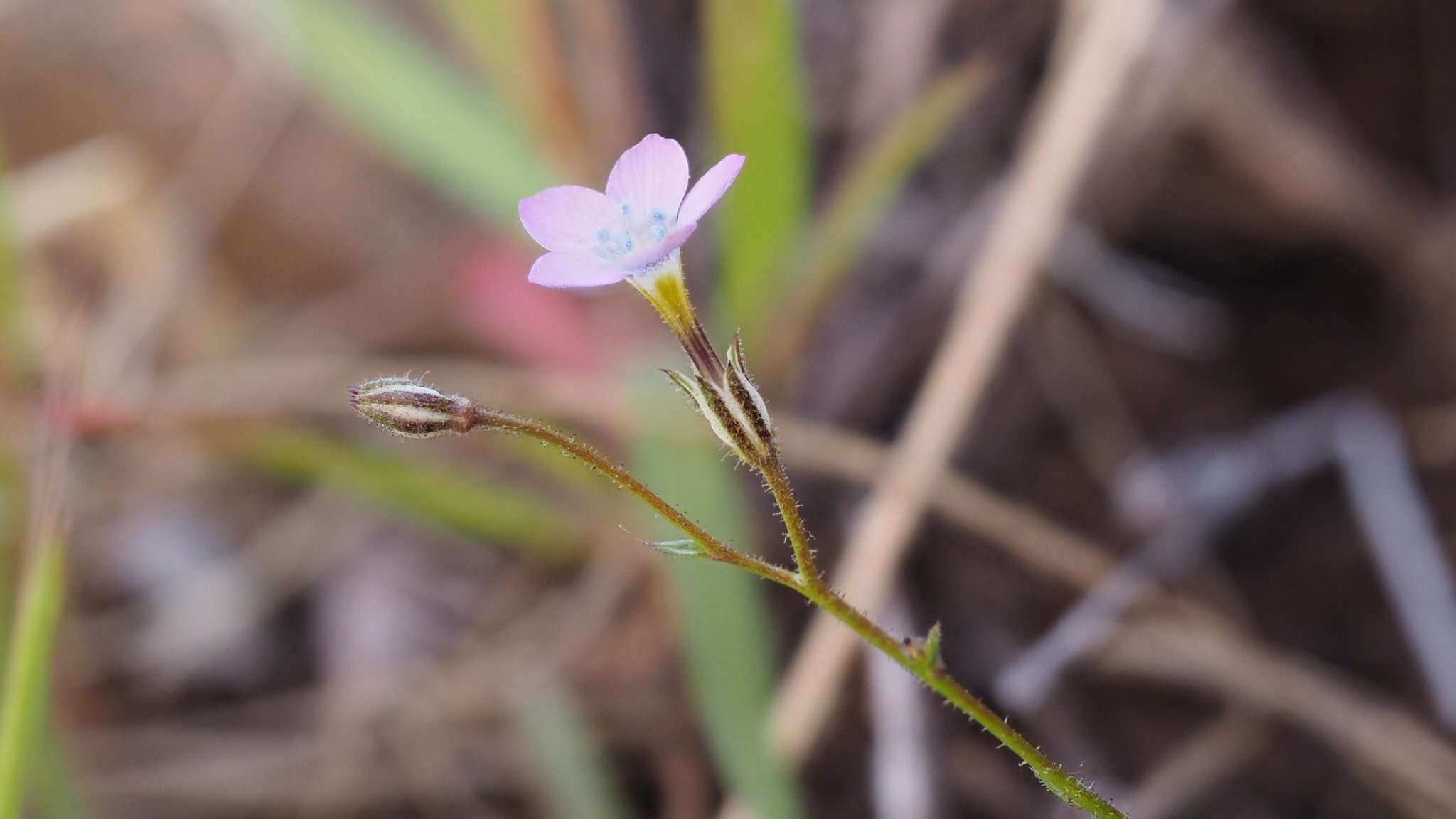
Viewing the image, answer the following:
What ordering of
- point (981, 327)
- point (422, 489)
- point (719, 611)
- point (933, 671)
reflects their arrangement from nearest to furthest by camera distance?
point (933, 671) → point (719, 611) → point (981, 327) → point (422, 489)

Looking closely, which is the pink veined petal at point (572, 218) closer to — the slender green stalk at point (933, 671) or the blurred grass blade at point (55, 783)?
the slender green stalk at point (933, 671)

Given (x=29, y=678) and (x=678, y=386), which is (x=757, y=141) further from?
(x=29, y=678)

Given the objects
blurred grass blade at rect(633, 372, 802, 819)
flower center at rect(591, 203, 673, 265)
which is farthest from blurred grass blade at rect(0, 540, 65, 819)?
blurred grass blade at rect(633, 372, 802, 819)

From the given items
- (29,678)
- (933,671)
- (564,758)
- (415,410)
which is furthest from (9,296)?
(933,671)

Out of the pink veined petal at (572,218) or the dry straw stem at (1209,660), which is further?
the dry straw stem at (1209,660)

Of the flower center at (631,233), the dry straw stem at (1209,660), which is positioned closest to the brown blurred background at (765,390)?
the dry straw stem at (1209,660)
